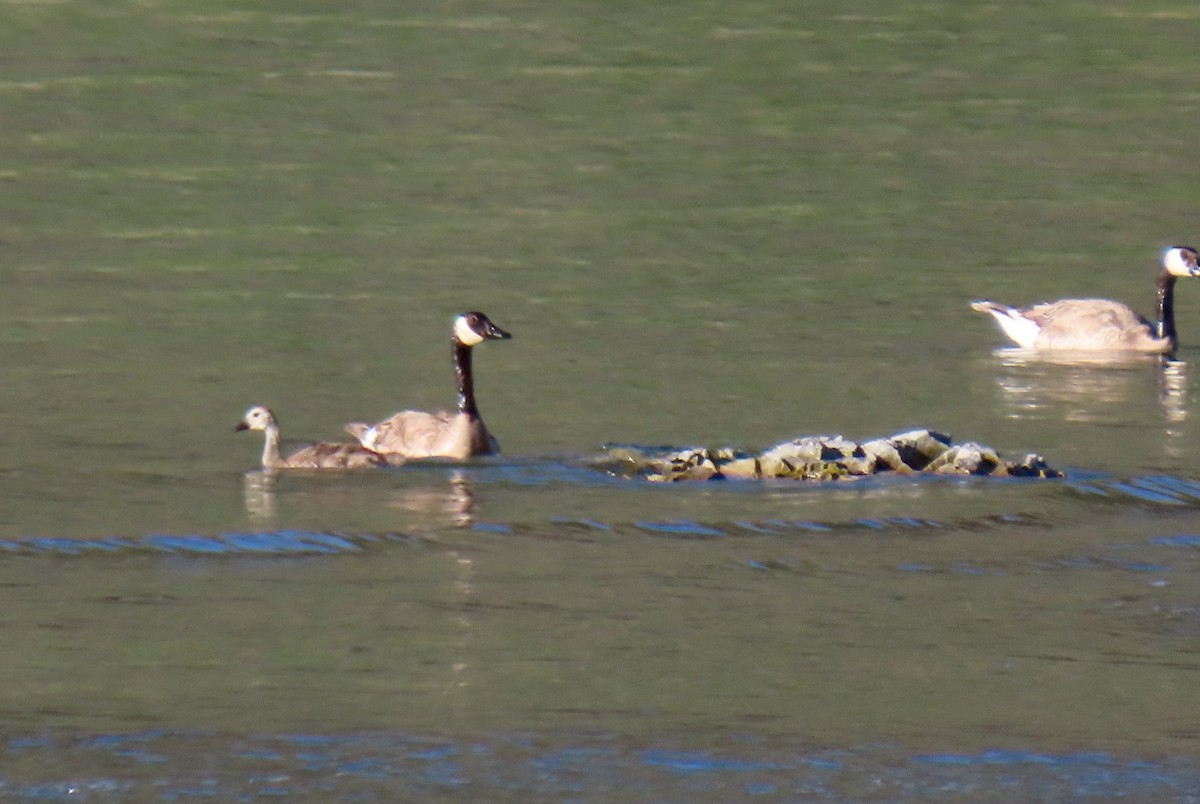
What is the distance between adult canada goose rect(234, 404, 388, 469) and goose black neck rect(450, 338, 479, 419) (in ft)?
3.09

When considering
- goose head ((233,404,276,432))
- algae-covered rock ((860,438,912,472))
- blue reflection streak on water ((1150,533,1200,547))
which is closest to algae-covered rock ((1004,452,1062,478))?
algae-covered rock ((860,438,912,472))

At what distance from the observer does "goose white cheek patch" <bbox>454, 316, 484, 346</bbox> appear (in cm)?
1638

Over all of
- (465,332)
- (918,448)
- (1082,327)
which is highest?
(1082,327)

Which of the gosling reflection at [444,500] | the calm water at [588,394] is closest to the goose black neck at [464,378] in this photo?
the calm water at [588,394]

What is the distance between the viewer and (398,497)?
46.3 ft

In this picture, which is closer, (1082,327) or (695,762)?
(695,762)

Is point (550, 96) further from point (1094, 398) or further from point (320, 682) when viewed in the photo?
point (320, 682)

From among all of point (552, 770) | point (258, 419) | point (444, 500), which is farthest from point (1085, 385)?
point (552, 770)

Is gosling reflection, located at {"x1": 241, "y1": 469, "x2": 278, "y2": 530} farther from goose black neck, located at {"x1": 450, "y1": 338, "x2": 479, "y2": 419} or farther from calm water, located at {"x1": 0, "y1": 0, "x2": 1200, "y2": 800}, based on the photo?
goose black neck, located at {"x1": 450, "y1": 338, "x2": 479, "y2": 419}

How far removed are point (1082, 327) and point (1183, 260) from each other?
1.58 m

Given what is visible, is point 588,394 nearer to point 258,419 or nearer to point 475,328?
point 475,328

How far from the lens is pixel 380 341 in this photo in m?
18.9

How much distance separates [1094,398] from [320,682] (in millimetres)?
9340

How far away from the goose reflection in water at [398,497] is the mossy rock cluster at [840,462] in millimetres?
969
